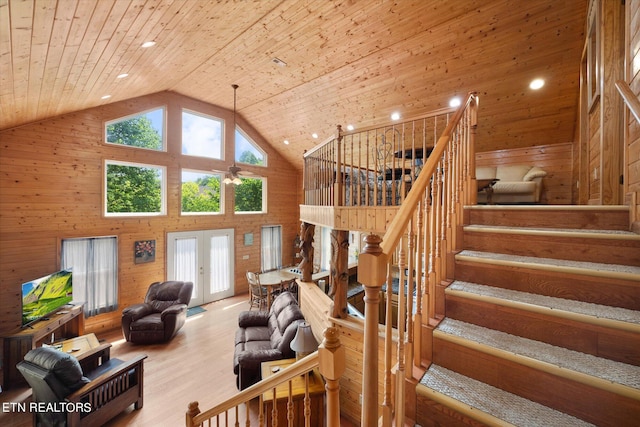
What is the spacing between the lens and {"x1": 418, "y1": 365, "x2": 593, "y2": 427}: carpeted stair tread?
103 cm

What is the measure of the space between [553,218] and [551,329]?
96cm

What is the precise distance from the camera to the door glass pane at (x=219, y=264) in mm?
7195

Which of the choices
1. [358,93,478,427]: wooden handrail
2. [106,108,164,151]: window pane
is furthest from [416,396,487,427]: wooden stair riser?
[106,108,164,151]: window pane

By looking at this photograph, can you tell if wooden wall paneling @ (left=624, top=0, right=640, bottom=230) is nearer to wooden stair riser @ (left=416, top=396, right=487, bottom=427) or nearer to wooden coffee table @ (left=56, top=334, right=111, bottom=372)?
wooden stair riser @ (left=416, top=396, right=487, bottom=427)

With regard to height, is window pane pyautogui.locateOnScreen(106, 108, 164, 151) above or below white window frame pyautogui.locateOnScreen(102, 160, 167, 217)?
above

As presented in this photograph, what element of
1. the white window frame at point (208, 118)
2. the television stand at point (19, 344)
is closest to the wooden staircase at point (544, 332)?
the television stand at point (19, 344)

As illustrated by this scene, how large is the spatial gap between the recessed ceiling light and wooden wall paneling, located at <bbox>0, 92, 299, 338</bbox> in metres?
7.13

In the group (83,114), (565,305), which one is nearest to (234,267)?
(83,114)

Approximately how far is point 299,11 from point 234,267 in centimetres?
642

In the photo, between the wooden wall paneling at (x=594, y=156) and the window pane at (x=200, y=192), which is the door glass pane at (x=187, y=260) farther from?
the wooden wall paneling at (x=594, y=156)

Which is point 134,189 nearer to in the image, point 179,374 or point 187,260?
point 187,260

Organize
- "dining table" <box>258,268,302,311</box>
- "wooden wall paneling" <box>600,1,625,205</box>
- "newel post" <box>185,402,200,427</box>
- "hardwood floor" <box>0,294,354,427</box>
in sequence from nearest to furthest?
"newel post" <box>185,402,200,427</box>, "wooden wall paneling" <box>600,1,625,205</box>, "hardwood floor" <box>0,294,354,427</box>, "dining table" <box>258,268,302,311</box>

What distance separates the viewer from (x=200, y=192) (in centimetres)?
713

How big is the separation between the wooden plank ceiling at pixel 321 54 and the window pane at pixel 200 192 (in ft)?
7.35
